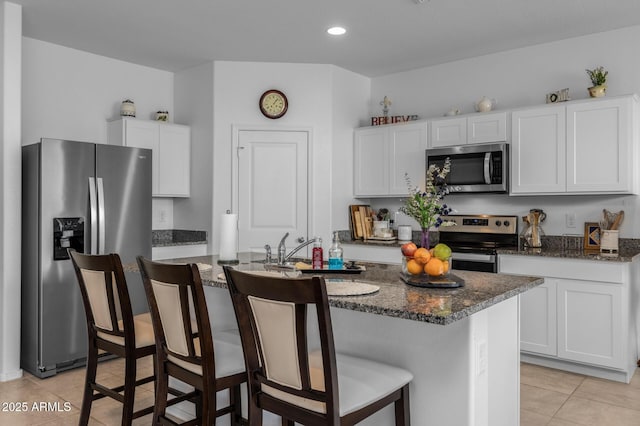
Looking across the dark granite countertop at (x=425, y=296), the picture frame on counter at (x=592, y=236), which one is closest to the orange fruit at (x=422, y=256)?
the dark granite countertop at (x=425, y=296)

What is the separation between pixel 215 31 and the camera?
13.4 ft

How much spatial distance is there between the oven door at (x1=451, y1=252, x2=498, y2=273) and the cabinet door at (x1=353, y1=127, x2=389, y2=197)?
1144 mm

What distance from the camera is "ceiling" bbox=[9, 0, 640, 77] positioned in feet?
11.7

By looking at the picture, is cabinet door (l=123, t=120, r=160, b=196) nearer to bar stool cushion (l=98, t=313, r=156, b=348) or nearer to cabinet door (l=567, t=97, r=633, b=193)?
bar stool cushion (l=98, t=313, r=156, b=348)

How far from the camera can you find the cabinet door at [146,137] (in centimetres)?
461

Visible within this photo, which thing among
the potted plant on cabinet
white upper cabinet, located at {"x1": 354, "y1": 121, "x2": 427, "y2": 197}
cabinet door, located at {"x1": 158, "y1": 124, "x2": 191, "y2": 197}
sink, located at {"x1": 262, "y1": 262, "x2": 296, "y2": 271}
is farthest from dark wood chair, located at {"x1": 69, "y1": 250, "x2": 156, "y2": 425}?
the potted plant on cabinet

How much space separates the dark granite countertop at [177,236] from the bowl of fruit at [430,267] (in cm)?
315

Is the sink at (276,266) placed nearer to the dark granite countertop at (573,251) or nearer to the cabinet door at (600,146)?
the dark granite countertop at (573,251)

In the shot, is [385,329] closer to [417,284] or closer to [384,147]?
[417,284]

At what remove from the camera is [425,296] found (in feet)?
6.03

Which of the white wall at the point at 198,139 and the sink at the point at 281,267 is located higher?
the white wall at the point at 198,139

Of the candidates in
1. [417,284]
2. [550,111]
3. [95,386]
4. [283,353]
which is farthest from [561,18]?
[95,386]

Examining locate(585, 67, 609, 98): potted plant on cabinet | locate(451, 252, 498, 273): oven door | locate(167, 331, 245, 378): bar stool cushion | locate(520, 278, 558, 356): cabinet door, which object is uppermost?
locate(585, 67, 609, 98): potted plant on cabinet

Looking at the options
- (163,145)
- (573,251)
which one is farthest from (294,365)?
(163,145)
